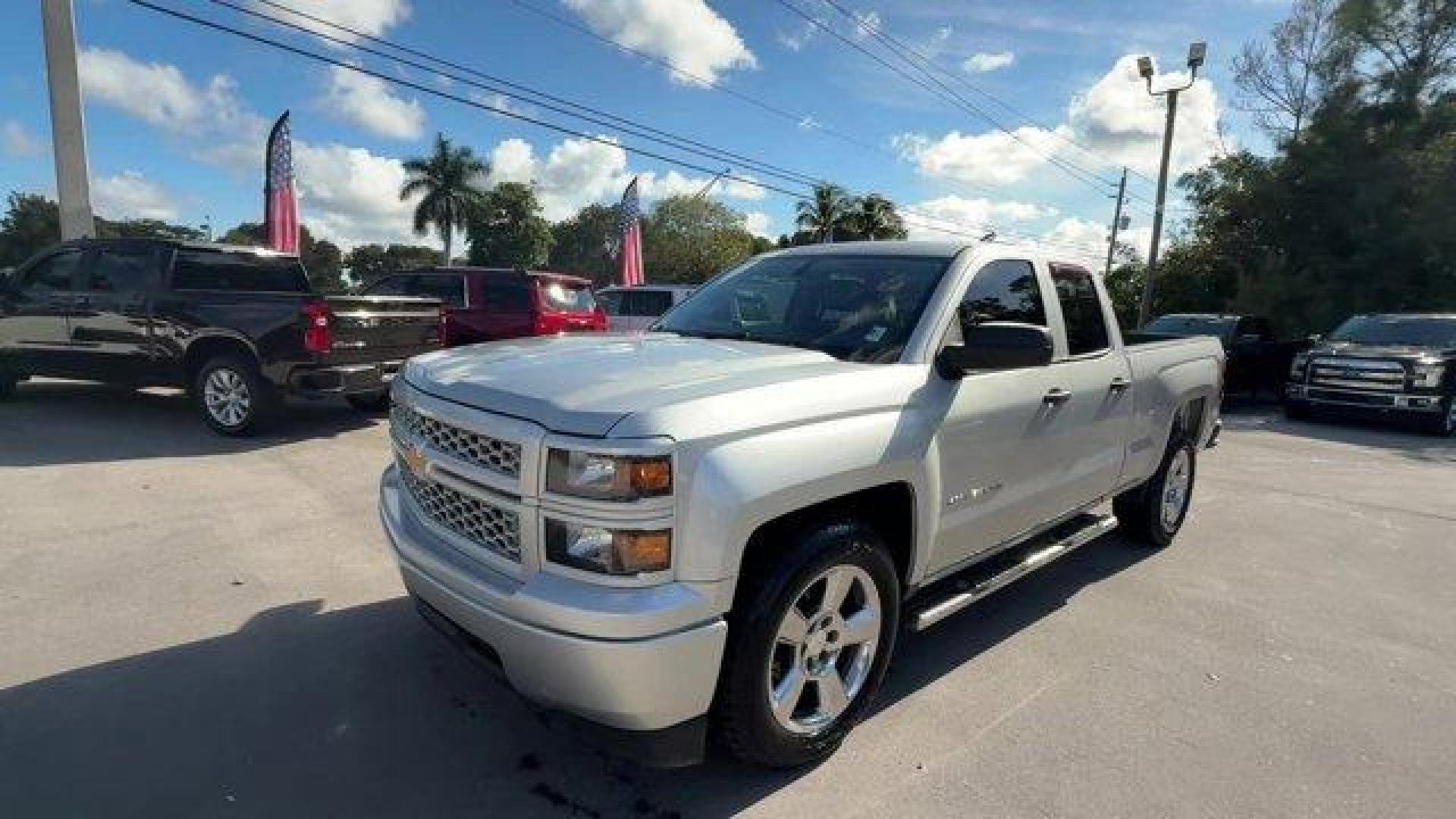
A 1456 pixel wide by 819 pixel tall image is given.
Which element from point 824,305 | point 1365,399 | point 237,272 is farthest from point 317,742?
point 1365,399

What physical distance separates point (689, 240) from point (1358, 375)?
5643 centimetres

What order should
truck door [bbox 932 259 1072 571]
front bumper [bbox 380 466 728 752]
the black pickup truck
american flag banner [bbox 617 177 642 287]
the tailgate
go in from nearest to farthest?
1. front bumper [bbox 380 466 728 752]
2. truck door [bbox 932 259 1072 571]
3. the black pickup truck
4. the tailgate
5. american flag banner [bbox 617 177 642 287]

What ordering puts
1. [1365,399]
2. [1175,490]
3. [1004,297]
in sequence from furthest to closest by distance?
[1365,399] < [1175,490] < [1004,297]

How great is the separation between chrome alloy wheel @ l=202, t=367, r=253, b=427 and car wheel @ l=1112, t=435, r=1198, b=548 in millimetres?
7401

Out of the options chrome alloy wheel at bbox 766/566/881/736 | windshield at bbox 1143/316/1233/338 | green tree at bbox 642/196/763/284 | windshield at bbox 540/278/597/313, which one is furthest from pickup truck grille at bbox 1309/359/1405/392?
green tree at bbox 642/196/763/284

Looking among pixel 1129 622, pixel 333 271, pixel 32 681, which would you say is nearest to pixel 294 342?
pixel 32 681

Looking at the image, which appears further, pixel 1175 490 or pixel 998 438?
pixel 1175 490

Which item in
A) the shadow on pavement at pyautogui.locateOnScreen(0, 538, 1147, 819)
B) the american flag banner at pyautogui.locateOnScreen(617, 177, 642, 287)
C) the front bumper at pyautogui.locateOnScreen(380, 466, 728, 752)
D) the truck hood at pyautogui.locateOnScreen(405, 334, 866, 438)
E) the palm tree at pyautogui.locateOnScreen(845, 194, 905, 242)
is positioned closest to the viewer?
the front bumper at pyautogui.locateOnScreen(380, 466, 728, 752)

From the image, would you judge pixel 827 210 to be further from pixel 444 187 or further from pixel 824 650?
pixel 824 650

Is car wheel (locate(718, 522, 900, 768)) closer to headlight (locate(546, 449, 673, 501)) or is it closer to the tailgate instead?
headlight (locate(546, 449, 673, 501))

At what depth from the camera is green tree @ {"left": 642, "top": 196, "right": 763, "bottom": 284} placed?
61.6 metres

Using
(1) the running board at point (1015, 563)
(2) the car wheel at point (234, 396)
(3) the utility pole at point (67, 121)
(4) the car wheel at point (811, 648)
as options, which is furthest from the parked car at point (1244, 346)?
(3) the utility pole at point (67, 121)

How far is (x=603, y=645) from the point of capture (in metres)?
2.28

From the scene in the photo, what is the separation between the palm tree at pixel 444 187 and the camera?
5866cm
